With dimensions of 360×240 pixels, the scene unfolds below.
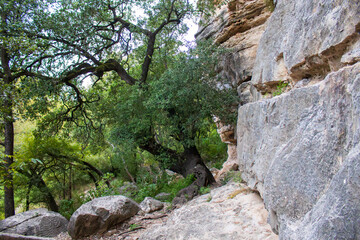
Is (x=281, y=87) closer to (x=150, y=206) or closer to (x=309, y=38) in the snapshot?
(x=309, y=38)

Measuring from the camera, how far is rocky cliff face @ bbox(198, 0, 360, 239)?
206 cm

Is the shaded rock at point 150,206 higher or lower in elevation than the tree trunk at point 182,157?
lower

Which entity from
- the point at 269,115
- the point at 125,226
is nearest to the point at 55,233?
the point at 125,226

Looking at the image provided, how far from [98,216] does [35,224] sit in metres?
2.46

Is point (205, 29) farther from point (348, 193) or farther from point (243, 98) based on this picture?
point (348, 193)

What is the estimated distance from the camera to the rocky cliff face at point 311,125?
81.1 inches

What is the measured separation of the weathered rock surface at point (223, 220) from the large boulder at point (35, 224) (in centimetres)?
369

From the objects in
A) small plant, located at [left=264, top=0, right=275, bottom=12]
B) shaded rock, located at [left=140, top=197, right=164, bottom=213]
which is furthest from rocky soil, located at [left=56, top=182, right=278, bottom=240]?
small plant, located at [left=264, top=0, right=275, bottom=12]

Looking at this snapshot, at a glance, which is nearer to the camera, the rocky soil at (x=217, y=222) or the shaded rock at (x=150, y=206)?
the rocky soil at (x=217, y=222)

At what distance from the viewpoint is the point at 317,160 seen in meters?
2.52

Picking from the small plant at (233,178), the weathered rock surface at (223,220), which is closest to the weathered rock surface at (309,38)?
the weathered rock surface at (223,220)

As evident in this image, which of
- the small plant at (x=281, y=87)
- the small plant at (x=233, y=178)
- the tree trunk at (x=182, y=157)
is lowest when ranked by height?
the small plant at (x=233, y=178)

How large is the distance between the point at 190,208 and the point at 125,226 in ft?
6.41

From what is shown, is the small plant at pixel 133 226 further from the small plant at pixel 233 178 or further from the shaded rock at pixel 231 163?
the shaded rock at pixel 231 163
